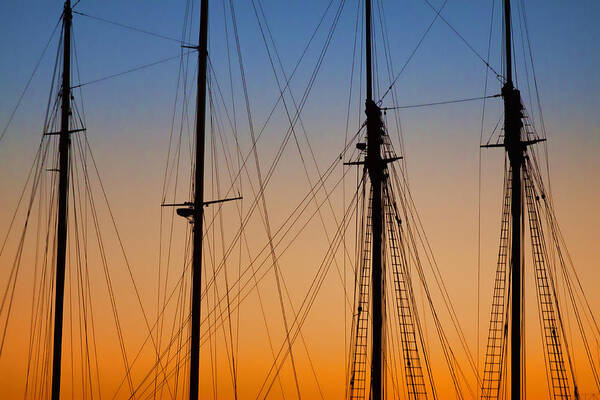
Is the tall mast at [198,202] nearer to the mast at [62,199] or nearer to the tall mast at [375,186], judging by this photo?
the mast at [62,199]

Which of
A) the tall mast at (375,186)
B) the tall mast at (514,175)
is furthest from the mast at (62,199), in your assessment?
the tall mast at (514,175)

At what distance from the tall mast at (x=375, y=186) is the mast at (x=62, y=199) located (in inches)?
481

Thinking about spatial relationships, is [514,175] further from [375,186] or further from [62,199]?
[62,199]

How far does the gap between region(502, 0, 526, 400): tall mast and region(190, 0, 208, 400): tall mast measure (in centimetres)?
1304

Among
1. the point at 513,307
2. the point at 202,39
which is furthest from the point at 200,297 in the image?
the point at 513,307

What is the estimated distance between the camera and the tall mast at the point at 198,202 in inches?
1940

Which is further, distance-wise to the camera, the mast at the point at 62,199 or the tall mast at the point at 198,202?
the mast at the point at 62,199

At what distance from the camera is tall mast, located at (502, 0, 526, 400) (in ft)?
180

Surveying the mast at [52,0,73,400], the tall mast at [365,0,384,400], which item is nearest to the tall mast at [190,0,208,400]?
the mast at [52,0,73,400]

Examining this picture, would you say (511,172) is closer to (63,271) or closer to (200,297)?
(200,297)

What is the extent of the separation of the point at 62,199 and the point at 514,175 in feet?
61.9

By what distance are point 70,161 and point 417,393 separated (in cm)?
1700

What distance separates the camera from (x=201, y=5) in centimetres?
5247

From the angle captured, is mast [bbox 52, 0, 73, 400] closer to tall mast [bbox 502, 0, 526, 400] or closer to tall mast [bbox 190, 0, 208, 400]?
tall mast [bbox 190, 0, 208, 400]
